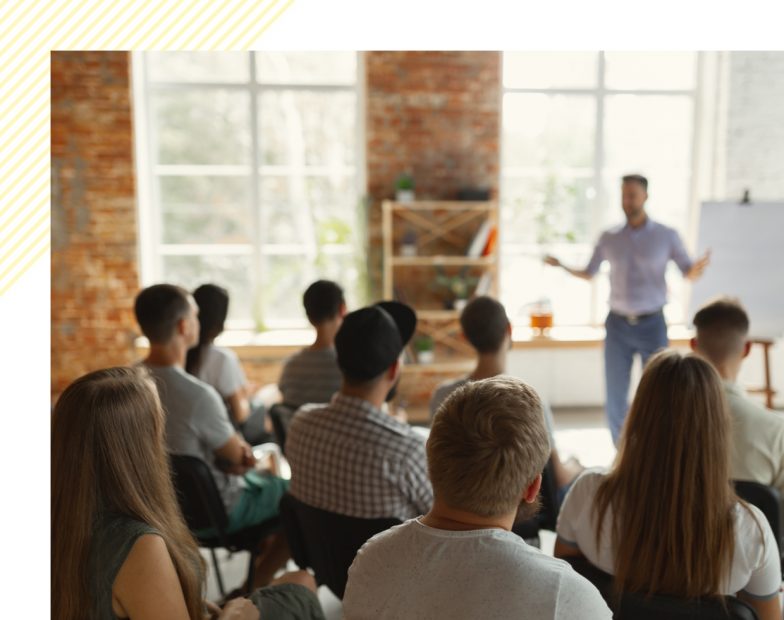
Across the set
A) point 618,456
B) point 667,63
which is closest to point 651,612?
point 618,456

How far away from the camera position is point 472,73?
603 cm

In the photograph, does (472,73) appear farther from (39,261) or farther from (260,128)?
(39,261)

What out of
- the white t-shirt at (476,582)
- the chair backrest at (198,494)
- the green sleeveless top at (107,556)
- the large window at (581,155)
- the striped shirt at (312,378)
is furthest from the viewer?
the large window at (581,155)

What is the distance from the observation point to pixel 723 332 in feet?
8.93

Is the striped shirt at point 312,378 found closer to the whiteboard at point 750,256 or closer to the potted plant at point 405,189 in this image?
the potted plant at point 405,189

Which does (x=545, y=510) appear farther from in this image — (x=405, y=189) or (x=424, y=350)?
(x=405, y=189)

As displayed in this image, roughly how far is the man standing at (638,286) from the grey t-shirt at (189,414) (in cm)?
289

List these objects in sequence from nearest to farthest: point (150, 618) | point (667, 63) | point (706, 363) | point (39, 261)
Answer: point (39, 261) < point (150, 618) < point (706, 363) < point (667, 63)

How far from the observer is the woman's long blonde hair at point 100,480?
1587 mm

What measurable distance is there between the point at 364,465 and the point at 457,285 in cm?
384

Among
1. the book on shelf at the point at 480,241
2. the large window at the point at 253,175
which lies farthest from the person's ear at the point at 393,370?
the large window at the point at 253,175

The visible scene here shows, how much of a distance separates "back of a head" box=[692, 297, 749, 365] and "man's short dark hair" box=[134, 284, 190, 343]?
1.83m

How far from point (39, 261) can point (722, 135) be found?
6.05 meters

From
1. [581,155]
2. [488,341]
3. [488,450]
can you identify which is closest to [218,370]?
[488,341]
